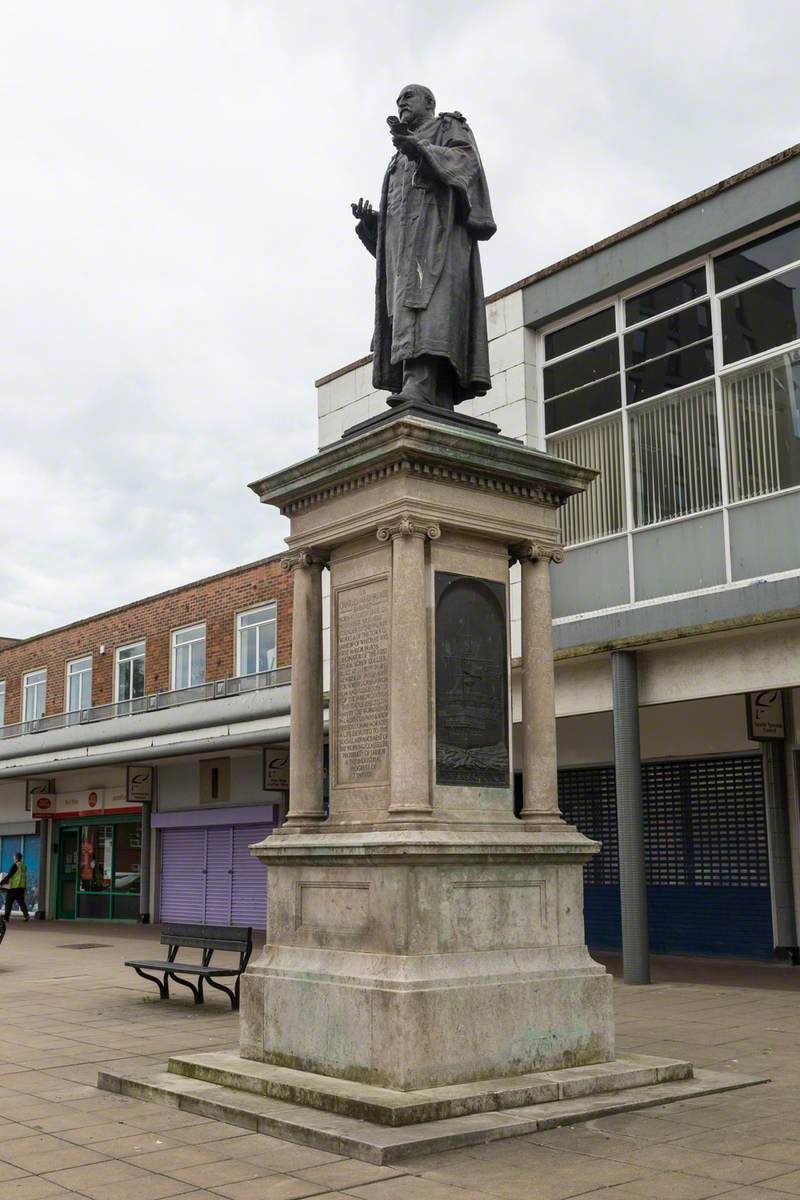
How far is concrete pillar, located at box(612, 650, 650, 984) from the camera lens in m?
15.1

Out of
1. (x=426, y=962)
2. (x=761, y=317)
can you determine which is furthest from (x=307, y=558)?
(x=761, y=317)

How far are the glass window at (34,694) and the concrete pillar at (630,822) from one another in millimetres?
24184

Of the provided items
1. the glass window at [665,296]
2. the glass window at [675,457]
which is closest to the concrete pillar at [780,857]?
the glass window at [675,457]

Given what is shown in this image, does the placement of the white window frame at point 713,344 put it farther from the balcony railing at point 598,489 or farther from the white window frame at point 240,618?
the white window frame at point 240,618

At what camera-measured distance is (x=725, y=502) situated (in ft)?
49.5

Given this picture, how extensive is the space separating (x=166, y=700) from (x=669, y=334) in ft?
52.6

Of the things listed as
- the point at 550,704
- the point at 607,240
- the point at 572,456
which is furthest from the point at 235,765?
the point at 550,704

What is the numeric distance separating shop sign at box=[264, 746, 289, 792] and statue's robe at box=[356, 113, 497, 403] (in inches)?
615

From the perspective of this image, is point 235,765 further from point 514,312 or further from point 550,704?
point 550,704

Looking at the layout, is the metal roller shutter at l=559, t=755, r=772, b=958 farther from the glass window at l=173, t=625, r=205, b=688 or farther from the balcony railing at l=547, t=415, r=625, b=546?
the glass window at l=173, t=625, r=205, b=688

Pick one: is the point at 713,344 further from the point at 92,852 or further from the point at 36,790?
the point at 36,790

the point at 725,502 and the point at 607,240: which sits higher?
the point at 607,240

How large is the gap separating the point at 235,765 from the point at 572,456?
42.5 ft

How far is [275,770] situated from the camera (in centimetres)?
2438
